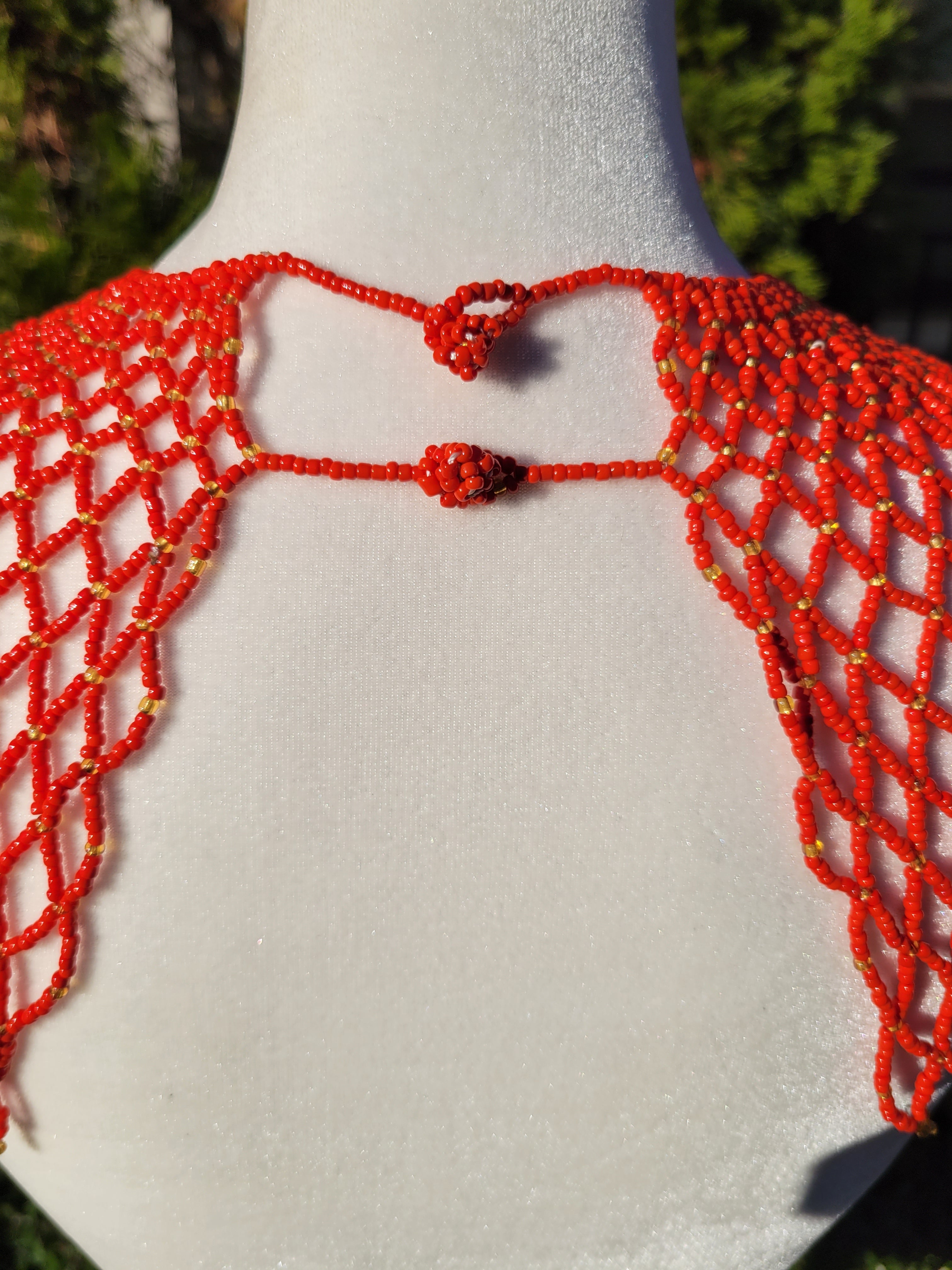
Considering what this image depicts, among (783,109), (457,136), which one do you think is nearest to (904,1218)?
(457,136)

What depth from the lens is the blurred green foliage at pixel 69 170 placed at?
5.98 feet

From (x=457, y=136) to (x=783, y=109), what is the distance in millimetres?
2182

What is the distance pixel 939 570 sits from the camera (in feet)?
2.19

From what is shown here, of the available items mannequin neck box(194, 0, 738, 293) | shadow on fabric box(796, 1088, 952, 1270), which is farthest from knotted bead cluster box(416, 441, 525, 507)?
shadow on fabric box(796, 1088, 952, 1270)

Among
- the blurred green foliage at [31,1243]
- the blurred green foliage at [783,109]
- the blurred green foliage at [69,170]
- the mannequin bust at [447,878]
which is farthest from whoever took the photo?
the blurred green foliage at [783,109]

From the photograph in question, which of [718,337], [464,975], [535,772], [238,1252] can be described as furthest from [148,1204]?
[718,337]

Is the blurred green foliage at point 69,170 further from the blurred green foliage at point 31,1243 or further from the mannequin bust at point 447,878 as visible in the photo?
the blurred green foliage at point 31,1243

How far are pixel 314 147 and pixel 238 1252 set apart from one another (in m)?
0.81

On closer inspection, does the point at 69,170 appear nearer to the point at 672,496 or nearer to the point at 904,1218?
the point at 672,496

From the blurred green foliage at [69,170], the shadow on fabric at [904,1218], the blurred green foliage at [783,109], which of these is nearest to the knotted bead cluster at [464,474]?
the shadow on fabric at [904,1218]

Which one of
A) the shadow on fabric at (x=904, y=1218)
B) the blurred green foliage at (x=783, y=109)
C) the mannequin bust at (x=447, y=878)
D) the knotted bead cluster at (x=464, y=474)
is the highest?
the blurred green foliage at (x=783, y=109)

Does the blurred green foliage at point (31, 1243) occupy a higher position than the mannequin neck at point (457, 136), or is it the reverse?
the mannequin neck at point (457, 136)

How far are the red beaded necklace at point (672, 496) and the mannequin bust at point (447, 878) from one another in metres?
0.02

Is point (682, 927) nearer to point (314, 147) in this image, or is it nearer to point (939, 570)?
point (939, 570)
